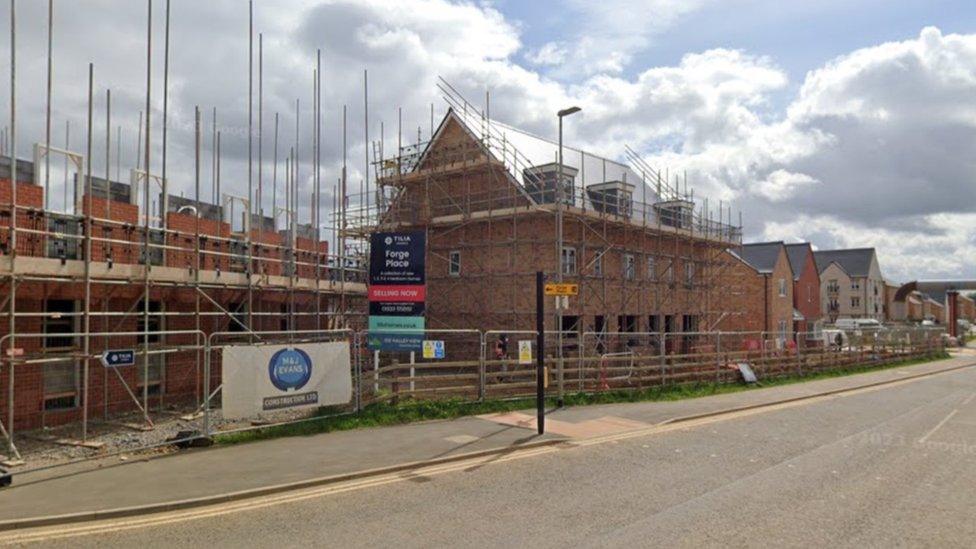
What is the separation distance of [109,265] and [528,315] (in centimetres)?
1586

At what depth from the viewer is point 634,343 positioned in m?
30.6

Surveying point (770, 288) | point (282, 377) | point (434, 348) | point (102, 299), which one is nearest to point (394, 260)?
point (434, 348)

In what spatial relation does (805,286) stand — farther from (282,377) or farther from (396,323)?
(282,377)

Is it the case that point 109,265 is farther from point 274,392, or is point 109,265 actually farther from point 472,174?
point 472,174

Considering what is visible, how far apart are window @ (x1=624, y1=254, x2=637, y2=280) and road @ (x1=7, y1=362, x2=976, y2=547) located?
17.5 meters

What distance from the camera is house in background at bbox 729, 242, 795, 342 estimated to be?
42719mm

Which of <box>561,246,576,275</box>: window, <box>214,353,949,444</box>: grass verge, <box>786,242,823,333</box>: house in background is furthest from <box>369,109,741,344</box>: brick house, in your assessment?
<box>786,242,823,333</box>: house in background

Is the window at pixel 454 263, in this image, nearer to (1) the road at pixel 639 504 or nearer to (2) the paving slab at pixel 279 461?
(2) the paving slab at pixel 279 461

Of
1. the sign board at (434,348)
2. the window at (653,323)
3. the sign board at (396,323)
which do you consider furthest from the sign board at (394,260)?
the window at (653,323)

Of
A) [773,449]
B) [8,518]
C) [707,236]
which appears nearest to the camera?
[8,518]

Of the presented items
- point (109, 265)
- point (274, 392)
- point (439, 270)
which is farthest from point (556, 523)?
point (439, 270)

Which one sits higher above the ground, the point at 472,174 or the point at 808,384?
the point at 472,174

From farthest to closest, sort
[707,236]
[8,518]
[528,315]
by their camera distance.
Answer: [707,236] < [528,315] < [8,518]

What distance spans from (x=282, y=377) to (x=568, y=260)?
54.9ft
